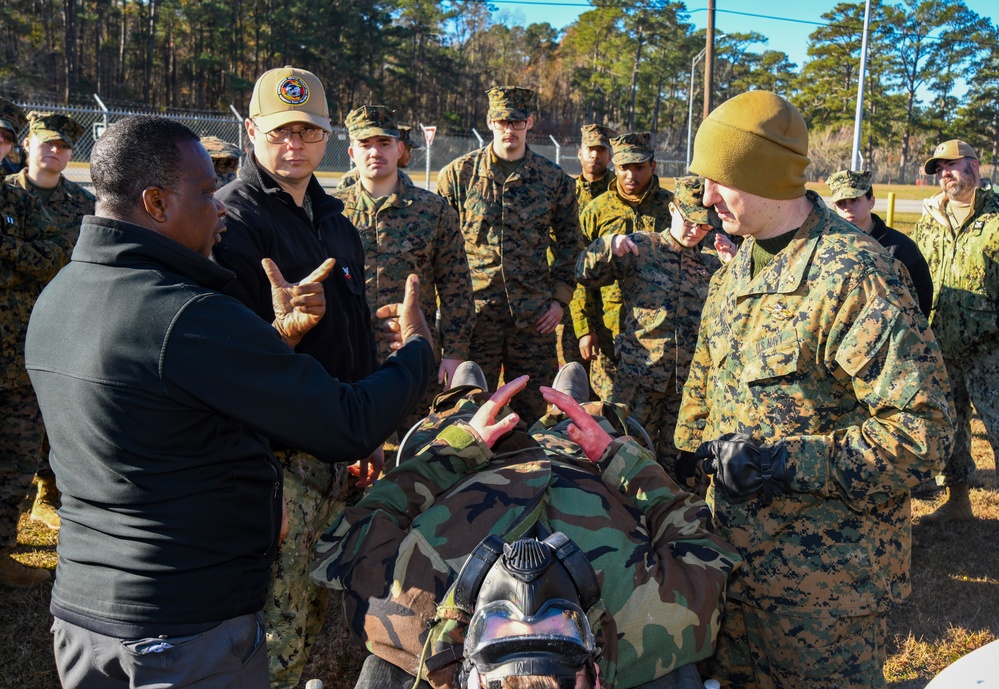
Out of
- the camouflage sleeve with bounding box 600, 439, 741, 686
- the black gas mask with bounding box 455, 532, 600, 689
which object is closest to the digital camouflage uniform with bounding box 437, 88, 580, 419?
the camouflage sleeve with bounding box 600, 439, 741, 686

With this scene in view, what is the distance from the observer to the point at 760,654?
104 inches

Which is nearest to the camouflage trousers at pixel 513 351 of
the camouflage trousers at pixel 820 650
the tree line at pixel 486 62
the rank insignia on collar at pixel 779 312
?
Result: the camouflage trousers at pixel 820 650

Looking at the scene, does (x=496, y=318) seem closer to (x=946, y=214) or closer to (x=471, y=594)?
(x=946, y=214)

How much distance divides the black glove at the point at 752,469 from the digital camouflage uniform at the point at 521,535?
0.26 m

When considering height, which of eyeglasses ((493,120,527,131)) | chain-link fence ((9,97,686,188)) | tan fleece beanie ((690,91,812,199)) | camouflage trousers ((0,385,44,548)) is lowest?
camouflage trousers ((0,385,44,548))

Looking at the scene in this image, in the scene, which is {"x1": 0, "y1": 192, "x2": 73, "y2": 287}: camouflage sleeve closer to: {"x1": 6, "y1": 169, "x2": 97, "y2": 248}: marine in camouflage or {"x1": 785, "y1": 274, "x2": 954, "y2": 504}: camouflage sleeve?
{"x1": 6, "y1": 169, "x2": 97, "y2": 248}: marine in camouflage

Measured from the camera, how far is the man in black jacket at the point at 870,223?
5.36 metres

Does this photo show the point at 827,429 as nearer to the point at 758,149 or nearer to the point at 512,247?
the point at 758,149

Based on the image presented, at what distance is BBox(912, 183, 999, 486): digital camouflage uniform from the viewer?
5.32m

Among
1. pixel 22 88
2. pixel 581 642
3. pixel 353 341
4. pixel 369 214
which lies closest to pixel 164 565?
pixel 581 642

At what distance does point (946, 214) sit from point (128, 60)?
150ft

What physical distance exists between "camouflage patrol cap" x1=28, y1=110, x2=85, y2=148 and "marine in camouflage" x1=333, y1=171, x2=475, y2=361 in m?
1.91

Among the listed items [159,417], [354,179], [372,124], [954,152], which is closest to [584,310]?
[354,179]

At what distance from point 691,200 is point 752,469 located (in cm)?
264
